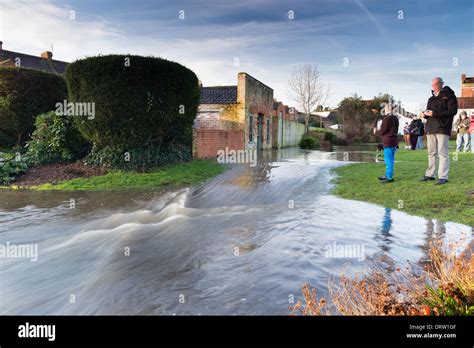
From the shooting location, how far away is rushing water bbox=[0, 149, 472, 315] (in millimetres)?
3314

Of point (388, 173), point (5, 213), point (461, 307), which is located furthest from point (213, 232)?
point (388, 173)

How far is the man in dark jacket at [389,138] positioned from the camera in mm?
8750

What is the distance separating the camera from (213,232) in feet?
18.0

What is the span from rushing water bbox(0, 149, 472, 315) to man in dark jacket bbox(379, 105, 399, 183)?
7.13 feet

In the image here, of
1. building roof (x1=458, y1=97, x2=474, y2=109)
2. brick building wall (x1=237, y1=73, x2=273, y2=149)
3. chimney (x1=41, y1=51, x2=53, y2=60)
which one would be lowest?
brick building wall (x1=237, y1=73, x2=273, y2=149)

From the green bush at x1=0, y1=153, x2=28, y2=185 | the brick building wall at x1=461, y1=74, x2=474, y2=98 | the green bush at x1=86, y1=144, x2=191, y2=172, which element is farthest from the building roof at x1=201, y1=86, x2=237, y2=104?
the brick building wall at x1=461, y1=74, x2=474, y2=98

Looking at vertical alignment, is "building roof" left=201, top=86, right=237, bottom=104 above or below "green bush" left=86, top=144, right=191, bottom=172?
above

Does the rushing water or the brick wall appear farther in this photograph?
the brick wall

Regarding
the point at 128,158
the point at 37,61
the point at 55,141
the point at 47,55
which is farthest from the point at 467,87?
the point at 37,61

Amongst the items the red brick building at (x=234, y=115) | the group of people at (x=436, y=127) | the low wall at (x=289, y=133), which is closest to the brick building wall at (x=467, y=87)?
the low wall at (x=289, y=133)

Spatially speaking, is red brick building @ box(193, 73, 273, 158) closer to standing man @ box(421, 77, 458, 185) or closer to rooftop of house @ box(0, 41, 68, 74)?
standing man @ box(421, 77, 458, 185)

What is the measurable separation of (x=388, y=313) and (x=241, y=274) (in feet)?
5.88

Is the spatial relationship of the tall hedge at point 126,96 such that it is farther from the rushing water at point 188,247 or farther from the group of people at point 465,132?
the group of people at point 465,132
